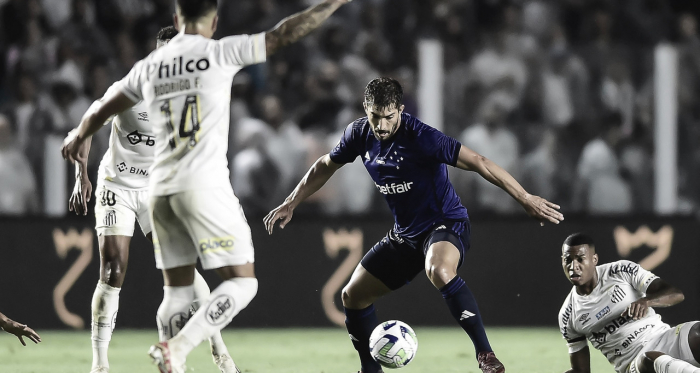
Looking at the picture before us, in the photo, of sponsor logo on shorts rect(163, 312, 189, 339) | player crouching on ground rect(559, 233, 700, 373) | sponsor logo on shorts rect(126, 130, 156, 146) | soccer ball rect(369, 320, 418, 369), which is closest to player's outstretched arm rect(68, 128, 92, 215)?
sponsor logo on shorts rect(126, 130, 156, 146)

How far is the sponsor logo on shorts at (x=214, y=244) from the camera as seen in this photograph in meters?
4.86

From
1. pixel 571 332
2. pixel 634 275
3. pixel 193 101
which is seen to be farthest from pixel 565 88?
pixel 193 101

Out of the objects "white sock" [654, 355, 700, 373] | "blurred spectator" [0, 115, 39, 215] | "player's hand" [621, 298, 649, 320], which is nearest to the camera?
"white sock" [654, 355, 700, 373]

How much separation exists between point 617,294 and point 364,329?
5.39ft

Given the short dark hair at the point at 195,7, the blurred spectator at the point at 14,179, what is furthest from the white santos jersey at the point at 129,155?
the blurred spectator at the point at 14,179

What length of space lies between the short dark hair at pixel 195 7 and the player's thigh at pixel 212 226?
0.88m

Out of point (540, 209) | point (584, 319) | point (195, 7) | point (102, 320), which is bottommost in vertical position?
point (584, 319)

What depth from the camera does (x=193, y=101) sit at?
4887 millimetres

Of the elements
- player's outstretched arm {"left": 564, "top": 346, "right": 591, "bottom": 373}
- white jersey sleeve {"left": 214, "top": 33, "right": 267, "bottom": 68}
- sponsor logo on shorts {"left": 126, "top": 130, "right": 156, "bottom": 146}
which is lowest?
player's outstretched arm {"left": 564, "top": 346, "right": 591, "bottom": 373}

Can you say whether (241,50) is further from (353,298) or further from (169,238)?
(353,298)

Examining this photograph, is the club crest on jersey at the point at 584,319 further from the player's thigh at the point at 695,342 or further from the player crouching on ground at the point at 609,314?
the player's thigh at the point at 695,342

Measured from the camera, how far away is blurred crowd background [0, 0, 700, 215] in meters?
10.2

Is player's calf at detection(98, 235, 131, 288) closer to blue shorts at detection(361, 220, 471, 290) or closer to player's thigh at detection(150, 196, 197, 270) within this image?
player's thigh at detection(150, 196, 197, 270)

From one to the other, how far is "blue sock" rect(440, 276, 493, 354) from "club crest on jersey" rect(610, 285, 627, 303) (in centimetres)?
95
